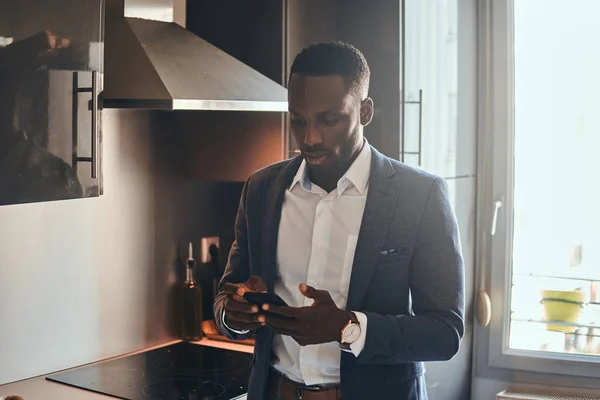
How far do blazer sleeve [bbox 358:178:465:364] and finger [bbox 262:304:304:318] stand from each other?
5.3 inches

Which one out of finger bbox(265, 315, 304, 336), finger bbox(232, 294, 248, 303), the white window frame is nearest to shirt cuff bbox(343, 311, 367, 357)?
finger bbox(265, 315, 304, 336)

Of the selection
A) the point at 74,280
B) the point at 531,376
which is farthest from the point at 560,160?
the point at 74,280

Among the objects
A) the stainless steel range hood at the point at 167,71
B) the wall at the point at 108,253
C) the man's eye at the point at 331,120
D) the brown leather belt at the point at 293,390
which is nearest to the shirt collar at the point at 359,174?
the man's eye at the point at 331,120

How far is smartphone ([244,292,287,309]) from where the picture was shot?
167 cm

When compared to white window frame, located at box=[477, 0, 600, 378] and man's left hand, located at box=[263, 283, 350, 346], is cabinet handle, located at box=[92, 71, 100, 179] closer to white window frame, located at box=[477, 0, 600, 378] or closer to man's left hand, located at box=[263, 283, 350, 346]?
man's left hand, located at box=[263, 283, 350, 346]

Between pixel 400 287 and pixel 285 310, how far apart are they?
258 millimetres

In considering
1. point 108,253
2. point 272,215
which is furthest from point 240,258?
point 108,253

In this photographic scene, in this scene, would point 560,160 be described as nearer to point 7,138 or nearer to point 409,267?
point 409,267

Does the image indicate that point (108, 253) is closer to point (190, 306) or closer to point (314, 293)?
point (190, 306)

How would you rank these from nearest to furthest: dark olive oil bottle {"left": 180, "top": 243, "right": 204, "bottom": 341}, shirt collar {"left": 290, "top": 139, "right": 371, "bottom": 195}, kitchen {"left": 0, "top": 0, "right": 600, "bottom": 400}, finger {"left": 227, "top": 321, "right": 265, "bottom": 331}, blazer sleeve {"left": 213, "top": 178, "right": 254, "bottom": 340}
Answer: finger {"left": 227, "top": 321, "right": 265, "bottom": 331} < shirt collar {"left": 290, "top": 139, "right": 371, "bottom": 195} < blazer sleeve {"left": 213, "top": 178, "right": 254, "bottom": 340} < kitchen {"left": 0, "top": 0, "right": 600, "bottom": 400} < dark olive oil bottle {"left": 180, "top": 243, "right": 204, "bottom": 341}

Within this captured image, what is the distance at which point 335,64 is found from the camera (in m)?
1.76

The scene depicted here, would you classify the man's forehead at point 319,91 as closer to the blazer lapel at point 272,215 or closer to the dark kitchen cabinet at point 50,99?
the blazer lapel at point 272,215

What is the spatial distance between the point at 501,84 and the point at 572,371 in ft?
3.17

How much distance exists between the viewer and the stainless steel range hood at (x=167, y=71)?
216 centimetres
